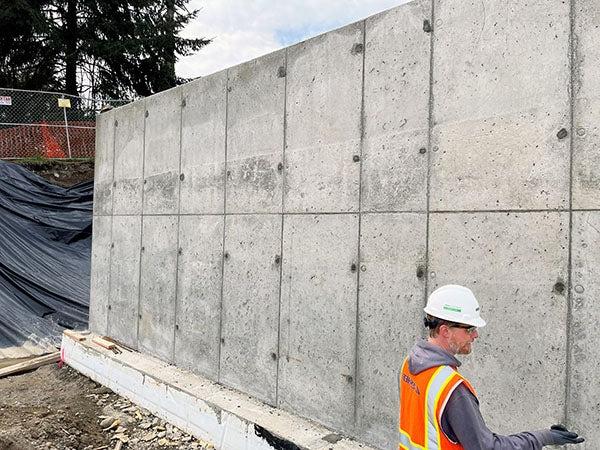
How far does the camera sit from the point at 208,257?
5.50 m

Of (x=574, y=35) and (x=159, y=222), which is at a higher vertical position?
(x=574, y=35)

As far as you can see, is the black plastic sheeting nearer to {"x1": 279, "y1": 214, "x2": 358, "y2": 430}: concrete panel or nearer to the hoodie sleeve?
{"x1": 279, "y1": 214, "x2": 358, "y2": 430}: concrete panel

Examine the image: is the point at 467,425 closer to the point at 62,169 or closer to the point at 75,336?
the point at 75,336

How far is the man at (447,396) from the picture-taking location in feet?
6.75

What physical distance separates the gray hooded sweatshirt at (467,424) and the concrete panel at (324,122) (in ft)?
6.52

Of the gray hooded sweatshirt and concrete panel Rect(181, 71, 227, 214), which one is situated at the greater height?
concrete panel Rect(181, 71, 227, 214)

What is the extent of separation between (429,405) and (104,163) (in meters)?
6.58

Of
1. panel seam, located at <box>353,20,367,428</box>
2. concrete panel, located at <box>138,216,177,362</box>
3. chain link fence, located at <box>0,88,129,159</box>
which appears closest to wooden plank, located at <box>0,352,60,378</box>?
concrete panel, located at <box>138,216,177,362</box>

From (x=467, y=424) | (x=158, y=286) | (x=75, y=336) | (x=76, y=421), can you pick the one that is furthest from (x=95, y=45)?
(x=467, y=424)

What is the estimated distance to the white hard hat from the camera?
2223 millimetres

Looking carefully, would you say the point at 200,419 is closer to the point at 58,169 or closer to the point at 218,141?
the point at 218,141

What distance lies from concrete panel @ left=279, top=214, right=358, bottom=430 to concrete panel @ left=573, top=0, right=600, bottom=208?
5.16 ft

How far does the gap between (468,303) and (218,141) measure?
146 inches

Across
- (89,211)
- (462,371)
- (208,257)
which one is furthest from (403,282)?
(89,211)
